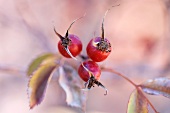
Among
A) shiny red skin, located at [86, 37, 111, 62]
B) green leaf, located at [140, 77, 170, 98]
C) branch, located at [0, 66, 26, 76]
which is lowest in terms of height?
green leaf, located at [140, 77, 170, 98]

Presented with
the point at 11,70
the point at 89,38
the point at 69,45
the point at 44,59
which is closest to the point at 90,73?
the point at 69,45

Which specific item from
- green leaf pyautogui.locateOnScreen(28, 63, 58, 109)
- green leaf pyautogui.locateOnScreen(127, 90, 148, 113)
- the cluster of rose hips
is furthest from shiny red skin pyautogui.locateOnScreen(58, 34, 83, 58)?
green leaf pyautogui.locateOnScreen(127, 90, 148, 113)

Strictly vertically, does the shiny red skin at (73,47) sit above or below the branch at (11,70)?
below

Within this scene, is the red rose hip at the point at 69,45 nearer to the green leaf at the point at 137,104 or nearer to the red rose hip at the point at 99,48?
the red rose hip at the point at 99,48

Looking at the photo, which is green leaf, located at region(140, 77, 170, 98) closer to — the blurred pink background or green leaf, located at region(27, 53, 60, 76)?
green leaf, located at region(27, 53, 60, 76)

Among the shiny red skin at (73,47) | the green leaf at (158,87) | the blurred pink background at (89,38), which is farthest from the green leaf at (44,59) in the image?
the blurred pink background at (89,38)
